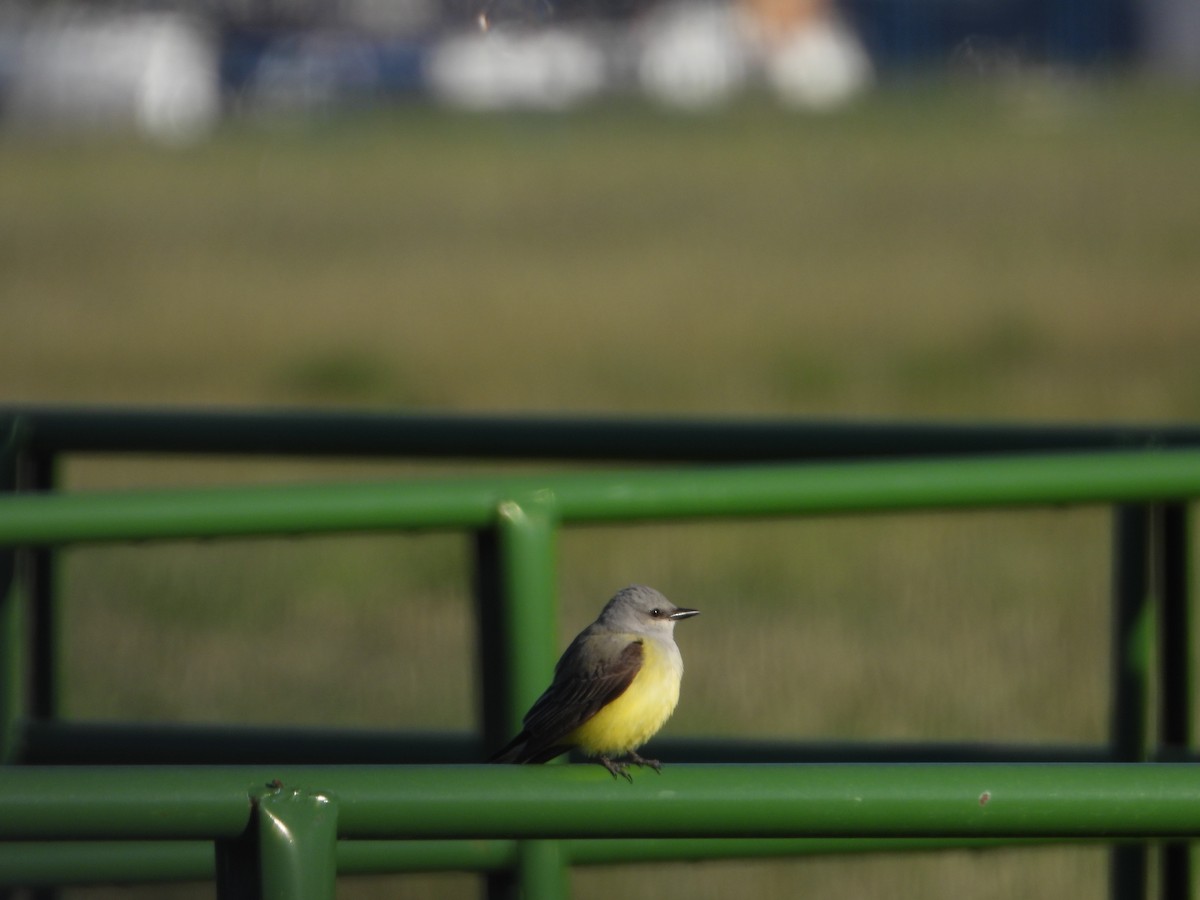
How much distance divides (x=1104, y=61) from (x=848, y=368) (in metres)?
39.4

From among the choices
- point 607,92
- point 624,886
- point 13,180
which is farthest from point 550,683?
point 607,92

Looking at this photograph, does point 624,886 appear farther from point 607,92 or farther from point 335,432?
point 607,92

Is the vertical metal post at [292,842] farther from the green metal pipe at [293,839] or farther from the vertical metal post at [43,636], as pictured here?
the vertical metal post at [43,636]

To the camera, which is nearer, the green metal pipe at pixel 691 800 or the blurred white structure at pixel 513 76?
the green metal pipe at pixel 691 800

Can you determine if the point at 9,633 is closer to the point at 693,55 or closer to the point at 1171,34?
the point at 693,55

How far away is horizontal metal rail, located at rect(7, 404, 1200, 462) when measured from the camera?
329 centimetres

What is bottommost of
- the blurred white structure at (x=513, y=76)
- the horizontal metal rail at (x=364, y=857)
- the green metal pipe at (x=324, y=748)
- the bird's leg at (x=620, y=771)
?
the horizontal metal rail at (x=364, y=857)

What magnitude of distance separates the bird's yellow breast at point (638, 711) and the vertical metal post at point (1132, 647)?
971 millimetres

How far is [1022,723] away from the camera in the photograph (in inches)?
242

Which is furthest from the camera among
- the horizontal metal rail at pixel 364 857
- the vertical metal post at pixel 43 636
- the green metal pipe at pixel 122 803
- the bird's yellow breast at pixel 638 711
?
the vertical metal post at pixel 43 636

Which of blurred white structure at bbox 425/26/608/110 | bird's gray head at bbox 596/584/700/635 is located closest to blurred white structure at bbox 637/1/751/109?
blurred white structure at bbox 425/26/608/110

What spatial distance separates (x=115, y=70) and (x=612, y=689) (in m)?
37.3

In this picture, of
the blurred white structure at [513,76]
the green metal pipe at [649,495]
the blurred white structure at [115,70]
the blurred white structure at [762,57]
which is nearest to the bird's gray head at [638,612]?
the green metal pipe at [649,495]

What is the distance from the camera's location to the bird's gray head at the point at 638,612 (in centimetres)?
263
